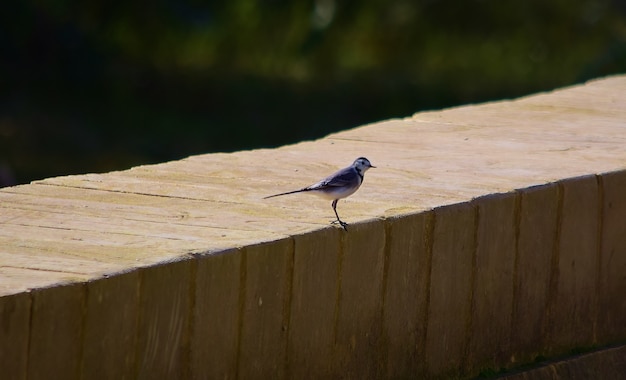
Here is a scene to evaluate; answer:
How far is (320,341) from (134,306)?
2.45ft

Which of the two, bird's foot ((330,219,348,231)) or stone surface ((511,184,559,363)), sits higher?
bird's foot ((330,219,348,231))

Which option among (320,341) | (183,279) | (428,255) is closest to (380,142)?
(428,255)

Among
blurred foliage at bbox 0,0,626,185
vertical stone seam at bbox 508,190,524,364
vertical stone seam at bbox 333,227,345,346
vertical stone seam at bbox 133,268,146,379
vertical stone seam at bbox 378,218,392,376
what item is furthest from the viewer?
blurred foliage at bbox 0,0,626,185

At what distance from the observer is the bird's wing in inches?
173

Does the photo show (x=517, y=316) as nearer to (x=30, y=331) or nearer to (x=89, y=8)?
(x=30, y=331)

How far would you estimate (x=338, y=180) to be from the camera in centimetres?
440

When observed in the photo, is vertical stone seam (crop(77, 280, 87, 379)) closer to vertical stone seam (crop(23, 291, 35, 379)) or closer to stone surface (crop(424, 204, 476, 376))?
vertical stone seam (crop(23, 291, 35, 379))

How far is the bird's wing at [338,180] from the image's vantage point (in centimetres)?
439

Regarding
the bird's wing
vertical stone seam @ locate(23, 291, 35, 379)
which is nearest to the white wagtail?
the bird's wing

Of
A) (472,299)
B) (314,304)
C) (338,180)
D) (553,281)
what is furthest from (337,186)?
(553,281)

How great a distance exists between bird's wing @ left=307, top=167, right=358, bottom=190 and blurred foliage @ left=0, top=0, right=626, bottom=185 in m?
10.5

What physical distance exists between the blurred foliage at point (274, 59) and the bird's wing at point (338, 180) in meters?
10.5

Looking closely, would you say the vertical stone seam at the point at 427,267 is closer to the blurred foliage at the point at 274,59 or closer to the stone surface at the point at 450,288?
the stone surface at the point at 450,288

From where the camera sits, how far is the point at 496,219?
463 cm
